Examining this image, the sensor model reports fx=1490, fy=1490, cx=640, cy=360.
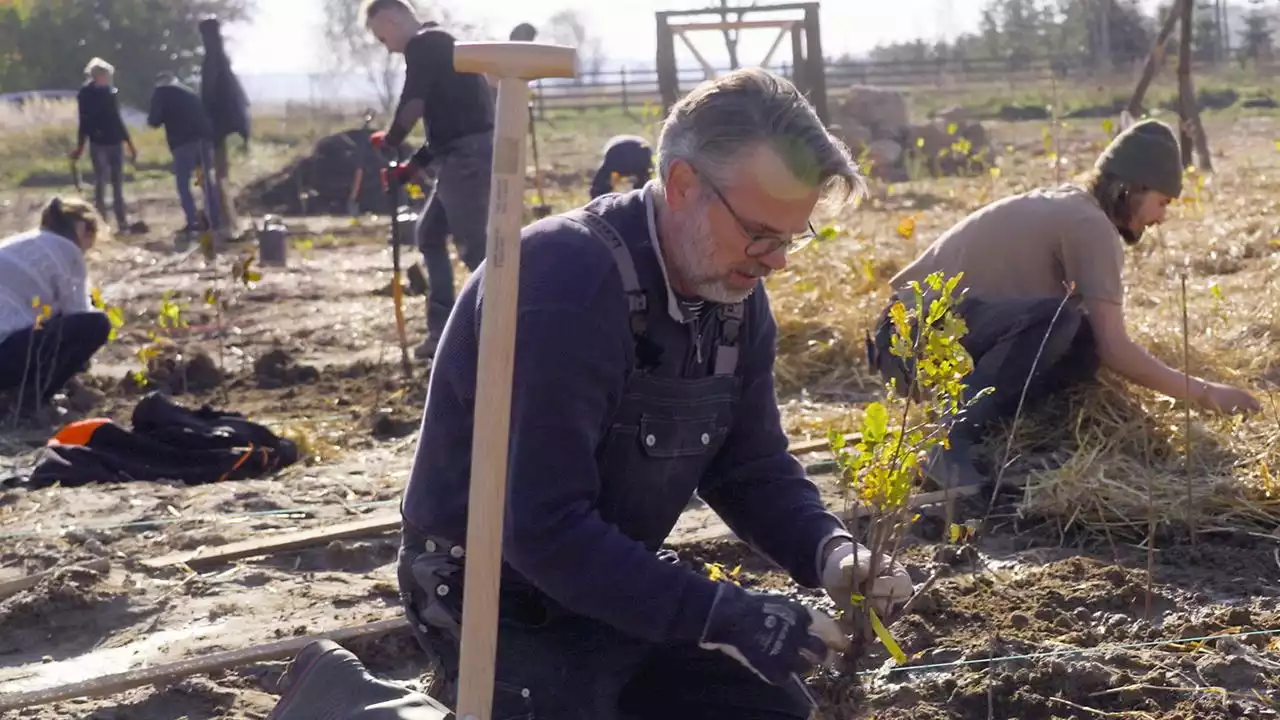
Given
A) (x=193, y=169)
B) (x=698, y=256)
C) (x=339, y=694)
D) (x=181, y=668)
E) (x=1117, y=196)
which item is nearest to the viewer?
(x=698, y=256)

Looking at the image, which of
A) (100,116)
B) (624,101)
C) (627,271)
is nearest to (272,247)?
(100,116)

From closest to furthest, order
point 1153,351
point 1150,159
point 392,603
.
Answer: point 392,603
point 1150,159
point 1153,351

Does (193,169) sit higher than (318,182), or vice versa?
(193,169)

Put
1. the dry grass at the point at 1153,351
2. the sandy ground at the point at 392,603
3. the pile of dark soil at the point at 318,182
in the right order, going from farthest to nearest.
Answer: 1. the pile of dark soil at the point at 318,182
2. the dry grass at the point at 1153,351
3. the sandy ground at the point at 392,603

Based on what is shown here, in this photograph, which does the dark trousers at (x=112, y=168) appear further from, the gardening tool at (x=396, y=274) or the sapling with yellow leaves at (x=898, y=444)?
the sapling with yellow leaves at (x=898, y=444)

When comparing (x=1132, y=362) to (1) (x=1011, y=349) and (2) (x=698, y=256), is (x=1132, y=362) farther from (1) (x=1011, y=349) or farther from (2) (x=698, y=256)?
(2) (x=698, y=256)

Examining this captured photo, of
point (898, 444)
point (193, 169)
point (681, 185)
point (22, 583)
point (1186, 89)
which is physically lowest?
point (22, 583)

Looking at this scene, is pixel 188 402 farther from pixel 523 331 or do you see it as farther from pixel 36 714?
pixel 523 331

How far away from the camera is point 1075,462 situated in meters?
4.74

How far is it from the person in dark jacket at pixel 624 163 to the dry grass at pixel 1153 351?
0.93m

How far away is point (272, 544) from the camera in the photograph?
464 centimetres

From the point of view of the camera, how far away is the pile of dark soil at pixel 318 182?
20.6 meters

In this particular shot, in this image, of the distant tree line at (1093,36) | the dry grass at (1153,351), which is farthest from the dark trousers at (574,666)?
the distant tree line at (1093,36)

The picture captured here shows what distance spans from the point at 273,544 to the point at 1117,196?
294cm
